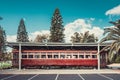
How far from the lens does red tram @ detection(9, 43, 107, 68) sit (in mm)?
46844

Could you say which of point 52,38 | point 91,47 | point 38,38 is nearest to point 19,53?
point 91,47

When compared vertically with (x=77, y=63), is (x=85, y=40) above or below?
above

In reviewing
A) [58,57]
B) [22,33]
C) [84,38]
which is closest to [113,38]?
[58,57]

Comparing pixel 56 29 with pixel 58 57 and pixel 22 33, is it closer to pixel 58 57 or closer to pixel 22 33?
pixel 22 33

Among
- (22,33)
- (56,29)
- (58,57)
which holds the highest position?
(56,29)

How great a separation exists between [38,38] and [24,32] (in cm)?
435

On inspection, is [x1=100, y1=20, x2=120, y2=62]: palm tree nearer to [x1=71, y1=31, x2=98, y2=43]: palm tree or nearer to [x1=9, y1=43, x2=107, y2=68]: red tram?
[x1=9, y1=43, x2=107, y2=68]: red tram

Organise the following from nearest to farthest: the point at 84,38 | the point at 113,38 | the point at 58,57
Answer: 1. the point at 113,38
2. the point at 58,57
3. the point at 84,38

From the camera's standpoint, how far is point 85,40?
255ft

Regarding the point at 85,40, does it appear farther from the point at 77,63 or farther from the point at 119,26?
the point at 119,26

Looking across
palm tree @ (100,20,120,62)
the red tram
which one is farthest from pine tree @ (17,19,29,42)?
palm tree @ (100,20,120,62)

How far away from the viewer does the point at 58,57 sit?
4744 centimetres

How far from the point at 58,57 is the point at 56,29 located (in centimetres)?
3344

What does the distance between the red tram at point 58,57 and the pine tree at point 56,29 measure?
98.2 feet
